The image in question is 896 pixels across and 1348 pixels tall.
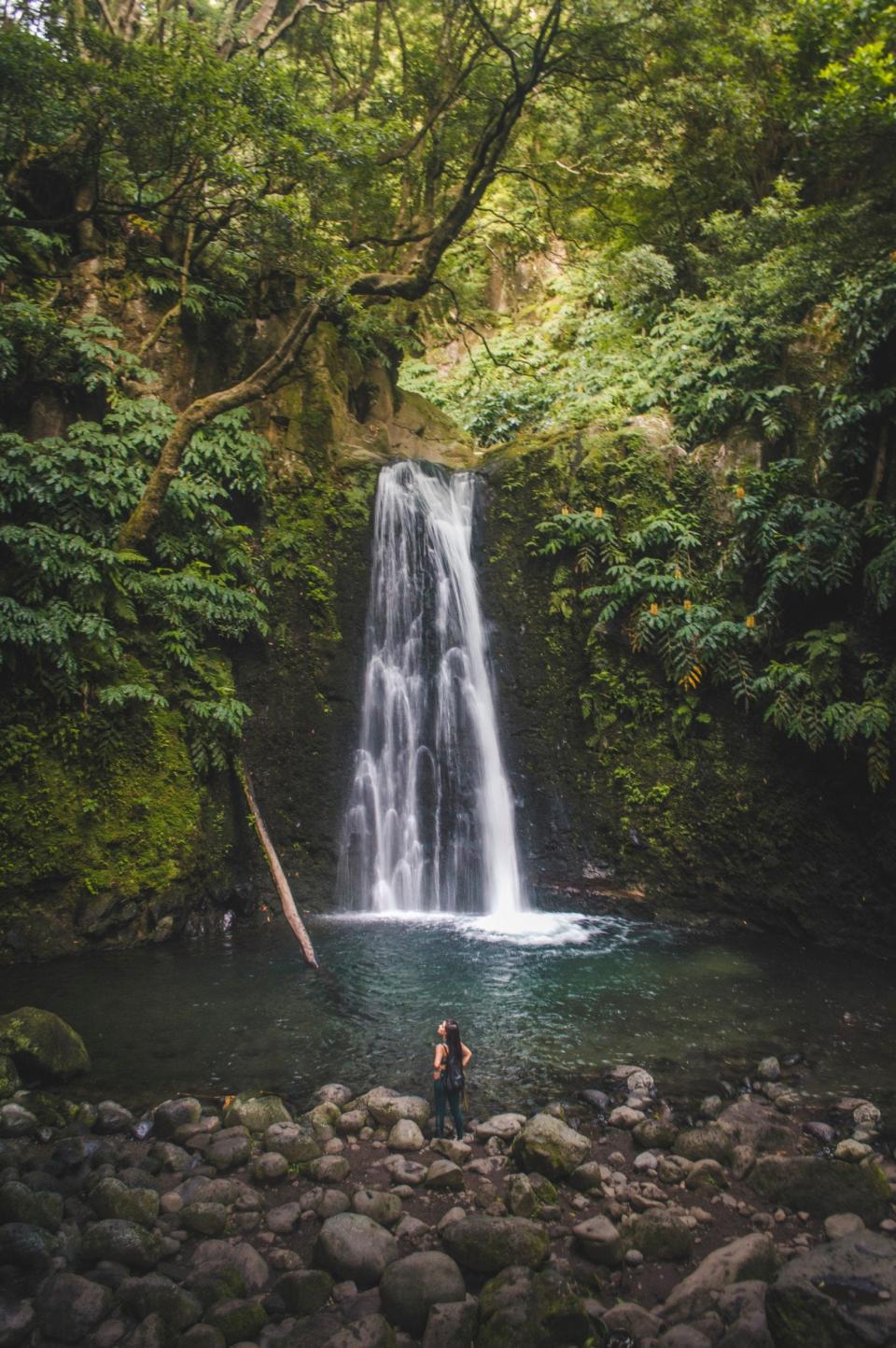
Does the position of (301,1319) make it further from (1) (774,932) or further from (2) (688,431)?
(2) (688,431)

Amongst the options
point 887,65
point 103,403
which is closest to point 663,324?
point 887,65

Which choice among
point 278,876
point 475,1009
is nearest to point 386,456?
point 278,876

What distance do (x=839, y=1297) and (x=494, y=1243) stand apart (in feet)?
4.38

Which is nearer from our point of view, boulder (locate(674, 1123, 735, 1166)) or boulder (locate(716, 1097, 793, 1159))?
boulder (locate(674, 1123, 735, 1166))

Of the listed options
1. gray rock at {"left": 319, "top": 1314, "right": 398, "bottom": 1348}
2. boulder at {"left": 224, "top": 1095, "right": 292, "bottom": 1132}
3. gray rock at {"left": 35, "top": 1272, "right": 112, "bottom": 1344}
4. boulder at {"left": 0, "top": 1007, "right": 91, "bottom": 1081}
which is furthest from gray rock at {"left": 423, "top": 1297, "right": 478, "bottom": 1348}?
boulder at {"left": 0, "top": 1007, "right": 91, "bottom": 1081}

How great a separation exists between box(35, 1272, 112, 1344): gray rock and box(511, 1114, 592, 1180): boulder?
2.02 metres

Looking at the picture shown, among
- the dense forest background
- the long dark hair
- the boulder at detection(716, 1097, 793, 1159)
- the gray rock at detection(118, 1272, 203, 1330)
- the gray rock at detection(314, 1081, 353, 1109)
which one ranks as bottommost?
the boulder at detection(716, 1097, 793, 1159)

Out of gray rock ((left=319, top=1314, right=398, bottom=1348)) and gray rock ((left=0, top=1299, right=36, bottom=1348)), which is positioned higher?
gray rock ((left=0, top=1299, right=36, bottom=1348))

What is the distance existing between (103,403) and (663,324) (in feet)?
31.0

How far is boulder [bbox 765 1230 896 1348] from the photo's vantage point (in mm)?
2516

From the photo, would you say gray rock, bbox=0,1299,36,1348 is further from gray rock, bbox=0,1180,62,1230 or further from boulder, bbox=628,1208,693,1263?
boulder, bbox=628,1208,693,1263

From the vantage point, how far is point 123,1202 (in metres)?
3.38

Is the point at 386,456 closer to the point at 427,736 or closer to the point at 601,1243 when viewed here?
the point at 427,736

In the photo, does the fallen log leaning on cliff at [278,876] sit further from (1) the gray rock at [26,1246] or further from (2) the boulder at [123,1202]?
(1) the gray rock at [26,1246]
